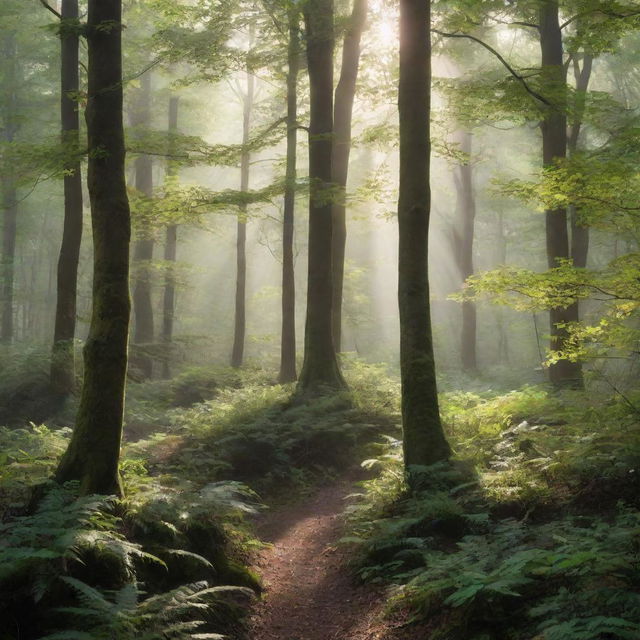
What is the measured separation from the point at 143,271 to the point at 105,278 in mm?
17142

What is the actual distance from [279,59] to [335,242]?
4.88 metres

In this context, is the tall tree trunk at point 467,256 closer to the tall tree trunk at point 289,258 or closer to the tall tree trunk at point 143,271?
the tall tree trunk at point 289,258

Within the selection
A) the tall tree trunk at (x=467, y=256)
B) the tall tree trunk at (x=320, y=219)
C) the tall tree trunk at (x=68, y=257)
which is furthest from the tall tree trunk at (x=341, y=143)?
the tall tree trunk at (x=467, y=256)

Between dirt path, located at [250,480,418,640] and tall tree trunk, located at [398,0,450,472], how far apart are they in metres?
1.63

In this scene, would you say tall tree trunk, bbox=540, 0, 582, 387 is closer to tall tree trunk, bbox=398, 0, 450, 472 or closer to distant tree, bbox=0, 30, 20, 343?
tall tree trunk, bbox=398, 0, 450, 472

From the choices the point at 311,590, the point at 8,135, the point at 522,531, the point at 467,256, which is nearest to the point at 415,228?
the point at 522,531

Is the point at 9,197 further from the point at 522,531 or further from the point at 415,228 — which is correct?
the point at 522,531

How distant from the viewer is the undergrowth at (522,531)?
11.7ft

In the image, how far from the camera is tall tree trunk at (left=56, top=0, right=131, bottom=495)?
5.91m

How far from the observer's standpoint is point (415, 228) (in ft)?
25.2

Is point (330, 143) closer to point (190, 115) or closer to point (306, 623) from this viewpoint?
point (306, 623)

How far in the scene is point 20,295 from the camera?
103ft

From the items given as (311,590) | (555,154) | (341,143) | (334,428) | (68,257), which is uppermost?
(341,143)

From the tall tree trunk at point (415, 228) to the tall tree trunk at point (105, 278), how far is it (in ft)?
12.0
